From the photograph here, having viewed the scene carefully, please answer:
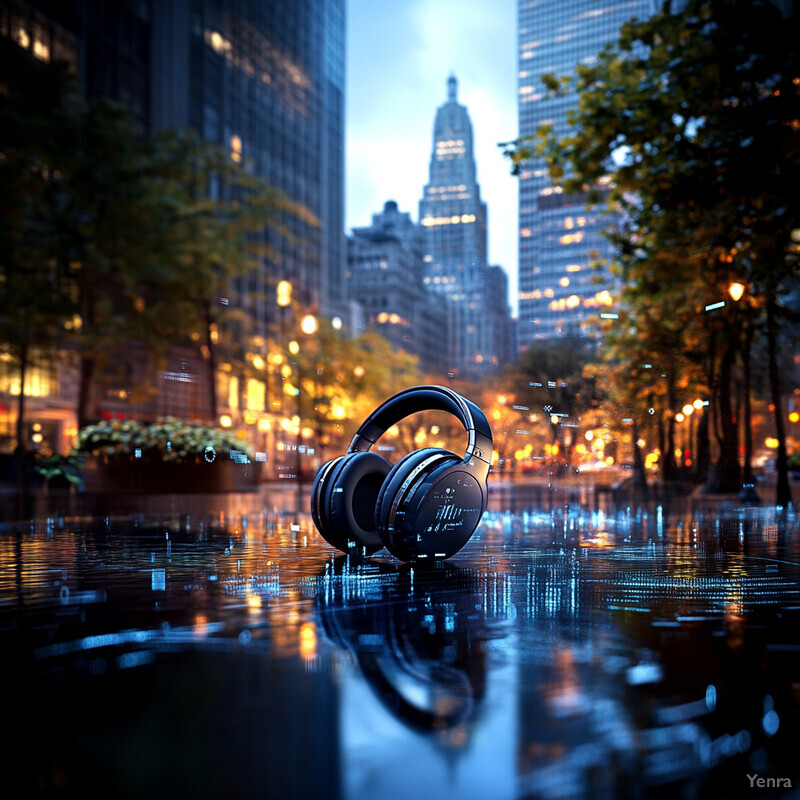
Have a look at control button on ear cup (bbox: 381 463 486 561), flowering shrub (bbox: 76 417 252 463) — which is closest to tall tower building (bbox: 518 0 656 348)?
flowering shrub (bbox: 76 417 252 463)

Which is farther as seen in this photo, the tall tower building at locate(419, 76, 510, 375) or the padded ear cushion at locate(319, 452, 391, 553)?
the tall tower building at locate(419, 76, 510, 375)

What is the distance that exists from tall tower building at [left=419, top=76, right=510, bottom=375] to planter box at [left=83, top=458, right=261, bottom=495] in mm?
7048

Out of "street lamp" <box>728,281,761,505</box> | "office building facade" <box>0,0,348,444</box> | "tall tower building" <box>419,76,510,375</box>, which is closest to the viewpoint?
"street lamp" <box>728,281,761,505</box>

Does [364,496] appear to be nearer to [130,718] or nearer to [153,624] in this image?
[153,624]

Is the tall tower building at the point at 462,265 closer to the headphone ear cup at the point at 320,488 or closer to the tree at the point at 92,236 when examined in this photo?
the tree at the point at 92,236

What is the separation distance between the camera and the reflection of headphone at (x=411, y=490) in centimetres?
579

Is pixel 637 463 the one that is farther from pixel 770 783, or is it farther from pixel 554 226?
pixel 770 783

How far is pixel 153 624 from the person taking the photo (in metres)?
4.04

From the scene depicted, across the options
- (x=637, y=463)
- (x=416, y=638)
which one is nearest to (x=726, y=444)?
(x=637, y=463)

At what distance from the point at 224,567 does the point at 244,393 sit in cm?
4663

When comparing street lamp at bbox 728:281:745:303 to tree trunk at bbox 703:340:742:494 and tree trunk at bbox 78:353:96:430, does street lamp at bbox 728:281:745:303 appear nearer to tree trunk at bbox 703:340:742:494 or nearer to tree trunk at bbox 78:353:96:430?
tree trunk at bbox 703:340:742:494

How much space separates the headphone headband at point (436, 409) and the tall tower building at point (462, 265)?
40.4 feet

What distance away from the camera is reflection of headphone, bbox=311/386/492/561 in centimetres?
579

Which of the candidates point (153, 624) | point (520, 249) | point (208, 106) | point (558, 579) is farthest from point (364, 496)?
point (208, 106)
